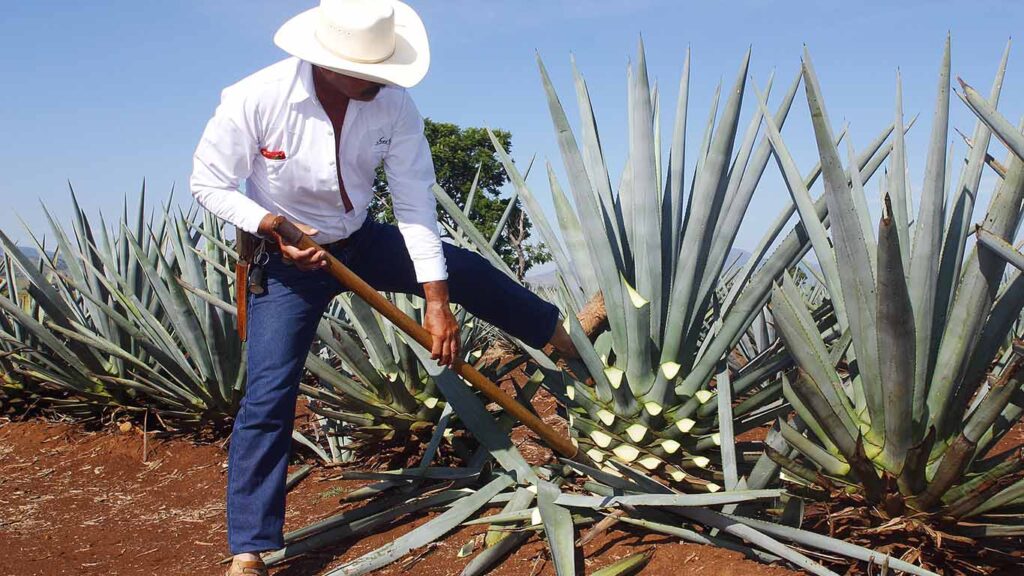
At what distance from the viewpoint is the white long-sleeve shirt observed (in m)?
2.35

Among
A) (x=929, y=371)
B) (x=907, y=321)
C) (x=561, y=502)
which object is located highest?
(x=907, y=321)

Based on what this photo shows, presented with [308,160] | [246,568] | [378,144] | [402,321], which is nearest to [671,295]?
[402,321]

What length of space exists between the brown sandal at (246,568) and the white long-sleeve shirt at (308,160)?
879 millimetres

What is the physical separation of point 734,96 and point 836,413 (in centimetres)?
87

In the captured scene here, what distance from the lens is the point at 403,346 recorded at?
3.05 m

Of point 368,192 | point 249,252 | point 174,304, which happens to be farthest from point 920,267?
point 174,304

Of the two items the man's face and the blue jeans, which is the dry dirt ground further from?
the man's face

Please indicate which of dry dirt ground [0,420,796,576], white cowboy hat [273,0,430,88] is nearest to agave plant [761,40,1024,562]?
dry dirt ground [0,420,796,576]

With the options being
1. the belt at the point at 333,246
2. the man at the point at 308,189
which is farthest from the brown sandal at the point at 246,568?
the belt at the point at 333,246

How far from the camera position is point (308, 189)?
8.03ft

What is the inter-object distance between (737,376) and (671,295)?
37 cm

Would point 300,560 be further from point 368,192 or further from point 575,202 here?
point 575,202

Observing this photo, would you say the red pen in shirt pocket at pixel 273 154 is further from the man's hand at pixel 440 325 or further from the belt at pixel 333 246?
the man's hand at pixel 440 325

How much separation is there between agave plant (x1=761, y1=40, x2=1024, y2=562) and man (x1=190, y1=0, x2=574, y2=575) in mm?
843
